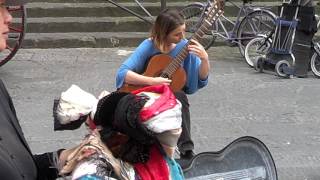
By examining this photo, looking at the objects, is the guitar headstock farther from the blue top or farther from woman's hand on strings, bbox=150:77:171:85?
woman's hand on strings, bbox=150:77:171:85

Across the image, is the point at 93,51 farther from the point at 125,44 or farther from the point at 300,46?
the point at 300,46

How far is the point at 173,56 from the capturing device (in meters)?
4.10

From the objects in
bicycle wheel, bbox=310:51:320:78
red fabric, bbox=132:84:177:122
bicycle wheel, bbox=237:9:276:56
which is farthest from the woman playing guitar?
bicycle wheel, bbox=237:9:276:56

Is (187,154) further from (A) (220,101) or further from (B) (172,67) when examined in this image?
(A) (220,101)

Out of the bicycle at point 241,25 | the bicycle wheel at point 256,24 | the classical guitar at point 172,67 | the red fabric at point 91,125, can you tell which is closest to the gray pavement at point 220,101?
the bicycle at point 241,25

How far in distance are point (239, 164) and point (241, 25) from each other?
253 inches

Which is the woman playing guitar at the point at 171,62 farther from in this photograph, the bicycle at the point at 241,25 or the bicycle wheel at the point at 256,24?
the bicycle wheel at the point at 256,24

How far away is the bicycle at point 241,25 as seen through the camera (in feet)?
30.6

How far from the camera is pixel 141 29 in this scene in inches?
427

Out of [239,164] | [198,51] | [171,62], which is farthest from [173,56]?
[239,164]

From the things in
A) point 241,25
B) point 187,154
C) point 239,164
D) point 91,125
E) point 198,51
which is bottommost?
point 241,25

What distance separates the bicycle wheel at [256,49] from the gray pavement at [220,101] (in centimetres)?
16

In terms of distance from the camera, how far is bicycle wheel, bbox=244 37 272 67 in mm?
8992

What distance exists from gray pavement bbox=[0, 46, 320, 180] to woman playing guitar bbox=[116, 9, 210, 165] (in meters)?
1.25
